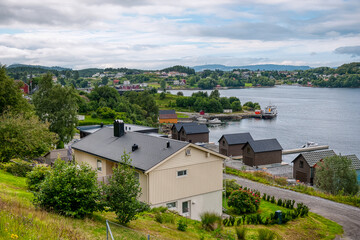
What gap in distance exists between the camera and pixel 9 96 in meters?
33.0

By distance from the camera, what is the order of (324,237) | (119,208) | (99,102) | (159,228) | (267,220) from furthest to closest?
(99,102)
(267,220)
(324,237)
(159,228)
(119,208)

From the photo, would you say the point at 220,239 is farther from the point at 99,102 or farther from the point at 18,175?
the point at 99,102

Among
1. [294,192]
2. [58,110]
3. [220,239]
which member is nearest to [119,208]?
[220,239]

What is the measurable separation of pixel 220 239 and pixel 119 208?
5046mm

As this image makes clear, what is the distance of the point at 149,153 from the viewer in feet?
62.7

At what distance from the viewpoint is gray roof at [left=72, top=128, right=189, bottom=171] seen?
18516 millimetres

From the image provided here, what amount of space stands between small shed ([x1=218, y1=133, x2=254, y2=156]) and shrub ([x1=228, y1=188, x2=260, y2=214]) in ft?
94.4

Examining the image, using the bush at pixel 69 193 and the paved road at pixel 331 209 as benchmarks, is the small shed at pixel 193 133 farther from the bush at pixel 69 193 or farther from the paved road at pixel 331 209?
Result: the bush at pixel 69 193

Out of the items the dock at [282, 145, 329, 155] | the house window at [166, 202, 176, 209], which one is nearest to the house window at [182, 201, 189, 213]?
the house window at [166, 202, 176, 209]

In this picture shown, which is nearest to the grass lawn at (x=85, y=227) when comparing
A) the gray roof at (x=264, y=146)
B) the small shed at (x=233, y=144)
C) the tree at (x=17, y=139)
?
the tree at (x=17, y=139)

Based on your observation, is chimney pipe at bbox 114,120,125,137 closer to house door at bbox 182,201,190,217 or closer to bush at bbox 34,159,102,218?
house door at bbox 182,201,190,217

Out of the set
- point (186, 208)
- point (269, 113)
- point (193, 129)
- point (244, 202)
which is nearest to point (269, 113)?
point (269, 113)

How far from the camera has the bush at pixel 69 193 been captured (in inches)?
431

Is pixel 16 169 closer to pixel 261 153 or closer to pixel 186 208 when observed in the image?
pixel 186 208
